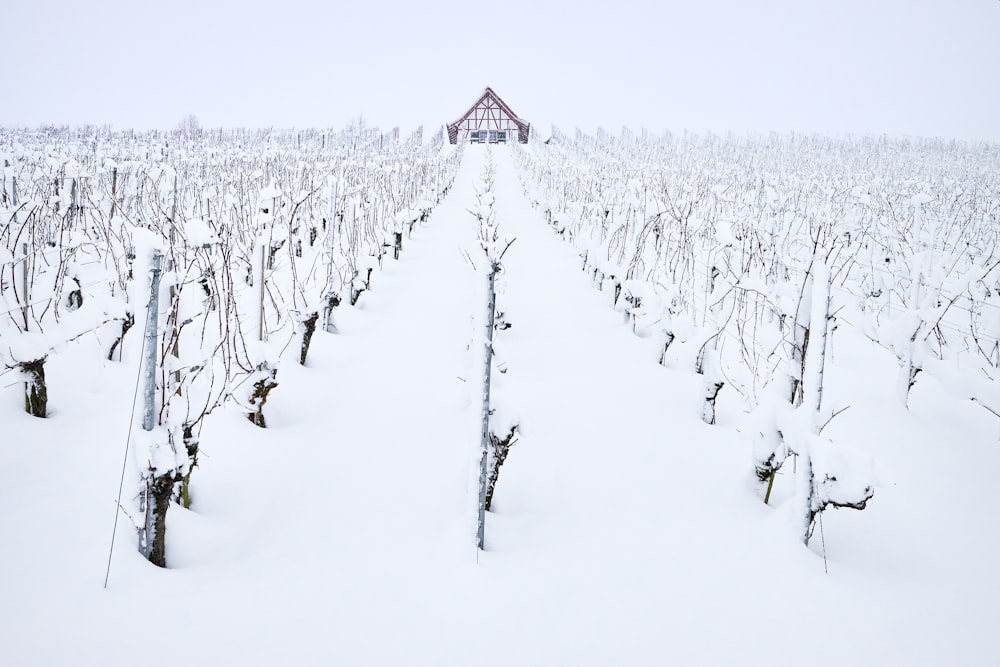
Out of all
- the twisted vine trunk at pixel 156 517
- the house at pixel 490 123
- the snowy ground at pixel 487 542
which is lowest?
the snowy ground at pixel 487 542

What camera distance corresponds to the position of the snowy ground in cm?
149

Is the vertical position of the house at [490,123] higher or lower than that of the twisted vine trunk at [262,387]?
higher

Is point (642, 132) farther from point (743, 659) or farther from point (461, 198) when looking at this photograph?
point (743, 659)

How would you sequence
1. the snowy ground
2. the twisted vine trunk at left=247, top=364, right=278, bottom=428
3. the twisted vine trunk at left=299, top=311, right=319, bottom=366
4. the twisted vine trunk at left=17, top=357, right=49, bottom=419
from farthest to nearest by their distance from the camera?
the twisted vine trunk at left=299, top=311, right=319, bottom=366 < the twisted vine trunk at left=247, top=364, right=278, bottom=428 < the twisted vine trunk at left=17, top=357, right=49, bottom=419 < the snowy ground

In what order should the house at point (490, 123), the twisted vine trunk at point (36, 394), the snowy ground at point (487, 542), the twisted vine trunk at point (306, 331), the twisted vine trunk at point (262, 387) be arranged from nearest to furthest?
1. the snowy ground at point (487, 542)
2. the twisted vine trunk at point (36, 394)
3. the twisted vine trunk at point (262, 387)
4. the twisted vine trunk at point (306, 331)
5. the house at point (490, 123)

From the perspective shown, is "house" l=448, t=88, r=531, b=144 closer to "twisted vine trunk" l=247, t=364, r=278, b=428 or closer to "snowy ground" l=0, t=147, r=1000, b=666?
"snowy ground" l=0, t=147, r=1000, b=666

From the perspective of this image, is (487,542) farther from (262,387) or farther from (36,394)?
(36,394)

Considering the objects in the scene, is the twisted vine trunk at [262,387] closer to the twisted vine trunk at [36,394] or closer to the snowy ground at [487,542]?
the snowy ground at [487,542]

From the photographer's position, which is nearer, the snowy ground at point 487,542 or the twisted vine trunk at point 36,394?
the snowy ground at point 487,542

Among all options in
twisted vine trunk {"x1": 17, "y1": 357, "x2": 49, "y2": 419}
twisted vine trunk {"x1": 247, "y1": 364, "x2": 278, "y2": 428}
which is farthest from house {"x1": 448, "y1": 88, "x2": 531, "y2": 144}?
twisted vine trunk {"x1": 17, "y1": 357, "x2": 49, "y2": 419}

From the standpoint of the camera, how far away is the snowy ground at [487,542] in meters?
1.49

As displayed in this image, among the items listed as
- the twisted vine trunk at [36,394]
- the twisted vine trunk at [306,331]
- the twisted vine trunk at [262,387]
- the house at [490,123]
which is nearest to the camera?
the twisted vine trunk at [36,394]

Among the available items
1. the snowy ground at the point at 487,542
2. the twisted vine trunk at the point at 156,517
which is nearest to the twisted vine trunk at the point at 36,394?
the snowy ground at the point at 487,542

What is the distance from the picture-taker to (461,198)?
47.2 feet
